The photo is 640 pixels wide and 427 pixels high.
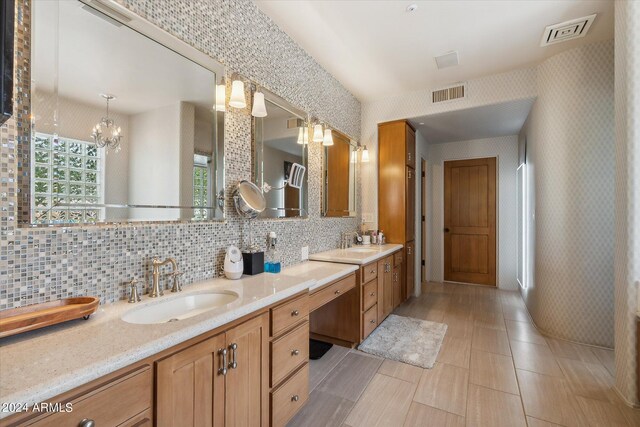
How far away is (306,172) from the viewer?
2758mm

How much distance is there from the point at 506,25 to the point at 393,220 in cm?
227

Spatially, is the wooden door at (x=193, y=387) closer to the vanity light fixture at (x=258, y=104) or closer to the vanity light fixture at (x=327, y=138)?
the vanity light fixture at (x=258, y=104)

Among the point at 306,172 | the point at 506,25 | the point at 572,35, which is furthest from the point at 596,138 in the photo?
the point at 306,172

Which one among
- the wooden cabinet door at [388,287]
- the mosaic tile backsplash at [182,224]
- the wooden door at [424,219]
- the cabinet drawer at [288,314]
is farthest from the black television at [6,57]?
the wooden door at [424,219]

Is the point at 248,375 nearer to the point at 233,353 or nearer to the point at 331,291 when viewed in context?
the point at 233,353

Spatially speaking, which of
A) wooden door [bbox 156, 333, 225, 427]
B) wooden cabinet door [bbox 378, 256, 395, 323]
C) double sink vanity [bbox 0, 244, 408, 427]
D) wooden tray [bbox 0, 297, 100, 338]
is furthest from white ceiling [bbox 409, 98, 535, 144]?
wooden tray [bbox 0, 297, 100, 338]

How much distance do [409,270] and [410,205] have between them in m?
0.92

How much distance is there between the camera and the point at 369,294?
273cm

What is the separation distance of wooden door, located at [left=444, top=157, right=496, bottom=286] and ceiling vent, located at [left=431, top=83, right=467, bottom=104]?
78.0 inches

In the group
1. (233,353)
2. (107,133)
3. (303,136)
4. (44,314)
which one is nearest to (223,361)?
(233,353)

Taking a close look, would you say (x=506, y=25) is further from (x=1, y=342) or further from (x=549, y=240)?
(x=1, y=342)

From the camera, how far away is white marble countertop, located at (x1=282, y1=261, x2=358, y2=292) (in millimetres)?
1987

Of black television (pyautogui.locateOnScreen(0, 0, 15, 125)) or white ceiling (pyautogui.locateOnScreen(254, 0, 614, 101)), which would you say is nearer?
black television (pyautogui.locateOnScreen(0, 0, 15, 125))

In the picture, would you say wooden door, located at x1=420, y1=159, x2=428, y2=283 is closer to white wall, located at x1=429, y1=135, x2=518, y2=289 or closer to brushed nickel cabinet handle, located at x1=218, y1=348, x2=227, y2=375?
white wall, located at x1=429, y1=135, x2=518, y2=289
